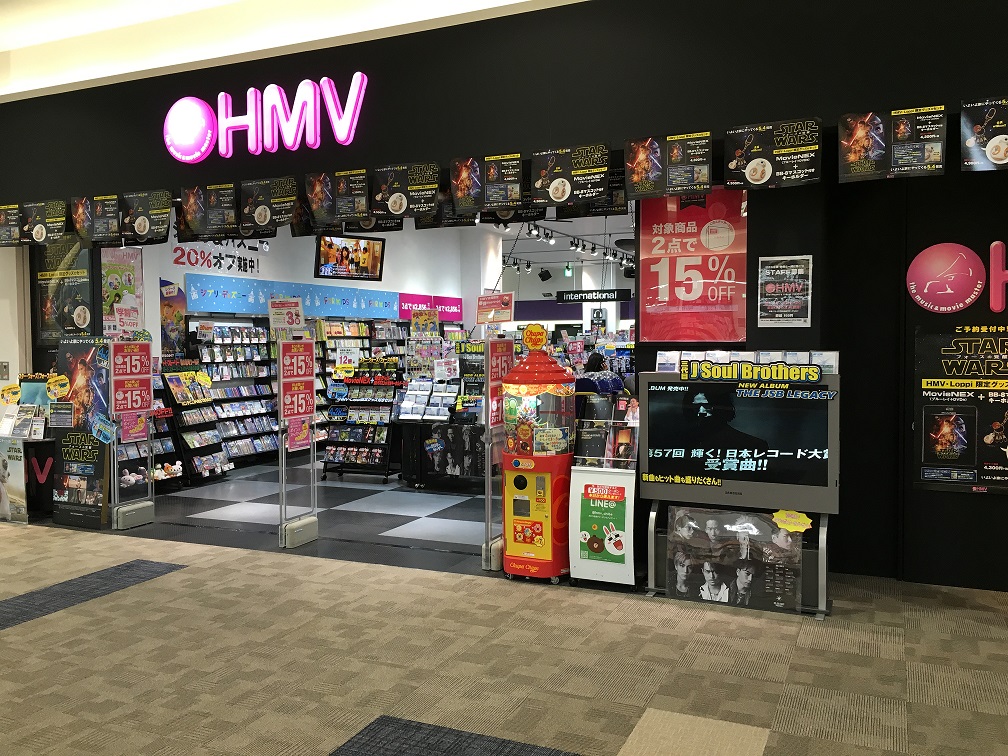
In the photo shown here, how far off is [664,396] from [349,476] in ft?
19.7

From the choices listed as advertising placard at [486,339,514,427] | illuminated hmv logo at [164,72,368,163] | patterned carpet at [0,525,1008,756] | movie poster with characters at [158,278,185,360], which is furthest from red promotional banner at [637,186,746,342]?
movie poster with characters at [158,278,185,360]

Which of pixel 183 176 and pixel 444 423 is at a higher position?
pixel 183 176

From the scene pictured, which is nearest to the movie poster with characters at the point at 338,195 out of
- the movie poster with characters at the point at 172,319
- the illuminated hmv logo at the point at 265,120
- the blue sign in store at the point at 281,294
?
the illuminated hmv logo at the point at 265,120

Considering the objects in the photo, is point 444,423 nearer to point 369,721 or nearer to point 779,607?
point 779,607

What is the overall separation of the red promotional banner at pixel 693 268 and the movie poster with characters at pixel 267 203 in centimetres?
295

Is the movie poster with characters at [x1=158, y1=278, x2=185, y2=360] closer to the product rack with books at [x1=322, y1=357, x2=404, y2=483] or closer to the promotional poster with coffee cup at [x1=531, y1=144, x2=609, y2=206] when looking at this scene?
the product rack with books at [x1=322, y1=357, x2=404, y2=483]

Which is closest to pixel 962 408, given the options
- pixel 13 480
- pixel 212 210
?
pixel 212 210

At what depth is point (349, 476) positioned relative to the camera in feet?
34.9

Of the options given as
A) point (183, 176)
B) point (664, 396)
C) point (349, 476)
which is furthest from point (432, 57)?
point (349, 476)

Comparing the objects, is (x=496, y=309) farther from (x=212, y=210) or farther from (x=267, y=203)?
(x=212, y=210)

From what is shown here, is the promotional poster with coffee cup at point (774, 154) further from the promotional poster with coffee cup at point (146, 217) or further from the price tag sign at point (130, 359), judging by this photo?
the price tag sign at point (130, 359)

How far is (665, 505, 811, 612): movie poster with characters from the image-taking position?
5188 millimetres

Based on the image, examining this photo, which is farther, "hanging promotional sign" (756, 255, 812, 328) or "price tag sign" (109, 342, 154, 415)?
"price tag sign" (109, 342, 154, 415)

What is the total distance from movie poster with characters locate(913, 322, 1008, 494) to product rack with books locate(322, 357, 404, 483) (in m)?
6.10
